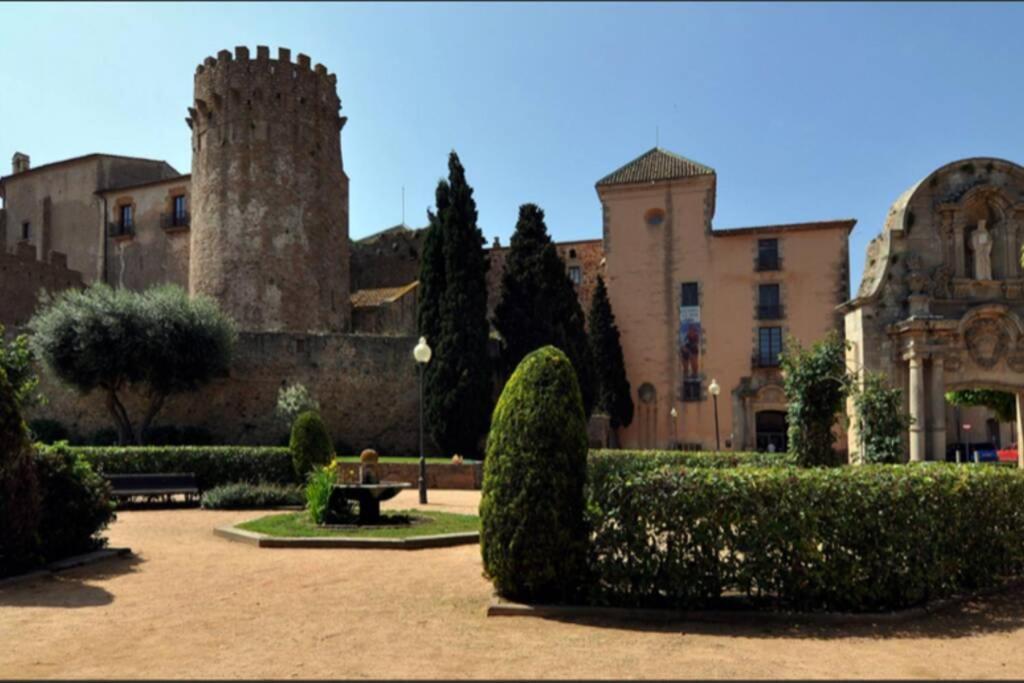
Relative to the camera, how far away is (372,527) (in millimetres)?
12352

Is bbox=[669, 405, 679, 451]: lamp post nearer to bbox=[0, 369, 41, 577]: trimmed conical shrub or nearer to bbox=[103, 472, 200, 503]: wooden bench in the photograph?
bbox=[103, 472, 200, 503]: wooden bench

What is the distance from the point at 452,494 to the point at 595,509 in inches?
540

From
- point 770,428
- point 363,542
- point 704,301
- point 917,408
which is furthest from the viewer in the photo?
point 704,301

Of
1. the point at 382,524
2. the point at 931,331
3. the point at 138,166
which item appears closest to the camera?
the point at 382,524

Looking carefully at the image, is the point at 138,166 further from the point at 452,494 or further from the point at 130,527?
the point at 130,527

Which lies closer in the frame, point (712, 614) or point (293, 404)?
point (712, 614)

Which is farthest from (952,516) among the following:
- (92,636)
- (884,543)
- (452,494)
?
(452,494)

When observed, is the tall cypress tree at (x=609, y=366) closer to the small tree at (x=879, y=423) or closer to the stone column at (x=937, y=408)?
the stone column at (x=937, y=408)

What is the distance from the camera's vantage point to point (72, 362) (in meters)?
27.0

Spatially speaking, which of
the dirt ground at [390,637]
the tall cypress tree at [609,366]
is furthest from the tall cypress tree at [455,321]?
the dirt ground at [390,637]

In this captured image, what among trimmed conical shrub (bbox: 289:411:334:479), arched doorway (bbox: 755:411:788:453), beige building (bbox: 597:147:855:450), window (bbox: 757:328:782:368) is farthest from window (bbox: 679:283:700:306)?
trimmed conical shrub (bbox: 289:411:334:479)

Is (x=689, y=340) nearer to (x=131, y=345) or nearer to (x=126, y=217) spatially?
(x=131, y=345)

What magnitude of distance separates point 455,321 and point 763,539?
21830 mm

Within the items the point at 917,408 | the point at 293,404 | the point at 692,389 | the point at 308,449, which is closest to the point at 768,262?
the point at 692,389
